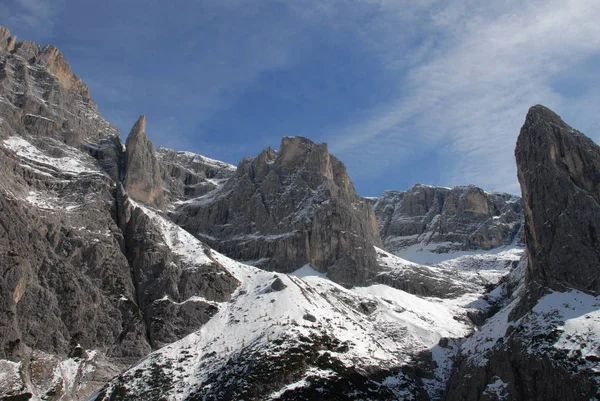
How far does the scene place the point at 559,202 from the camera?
8894 centimetres

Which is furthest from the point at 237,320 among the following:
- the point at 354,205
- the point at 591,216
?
the point at 354,205

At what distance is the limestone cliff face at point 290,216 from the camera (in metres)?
146

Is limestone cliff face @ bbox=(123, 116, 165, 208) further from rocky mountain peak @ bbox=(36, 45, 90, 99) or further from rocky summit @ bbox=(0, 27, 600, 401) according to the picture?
rocky mountain peak @ bbox=(36, 45, 90, 99)

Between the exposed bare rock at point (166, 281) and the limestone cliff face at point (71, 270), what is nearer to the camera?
the limestone cliff face at point (71, 270)

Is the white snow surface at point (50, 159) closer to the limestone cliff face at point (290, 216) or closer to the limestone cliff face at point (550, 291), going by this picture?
the limestone cliff face at point (290, 216)

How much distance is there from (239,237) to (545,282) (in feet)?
299

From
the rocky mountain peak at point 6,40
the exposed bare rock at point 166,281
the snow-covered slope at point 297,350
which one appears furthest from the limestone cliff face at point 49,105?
the snow-covered slope at point 297,350

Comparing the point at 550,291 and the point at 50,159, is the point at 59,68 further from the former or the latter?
the point at 550,291

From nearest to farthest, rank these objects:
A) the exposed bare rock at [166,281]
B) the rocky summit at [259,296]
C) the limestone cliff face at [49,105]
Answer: the rocky summit at [259,296] < the exposed bare rock at [166,281] < the limestone cliff face at [49,105]

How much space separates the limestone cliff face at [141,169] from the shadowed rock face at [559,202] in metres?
99.9

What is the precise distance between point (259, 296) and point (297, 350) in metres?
22.7

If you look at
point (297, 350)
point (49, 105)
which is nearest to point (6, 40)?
point (49, 105)

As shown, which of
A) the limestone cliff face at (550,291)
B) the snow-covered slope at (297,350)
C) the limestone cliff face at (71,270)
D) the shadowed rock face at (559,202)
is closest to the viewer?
the limestone cliff face at (550,291)

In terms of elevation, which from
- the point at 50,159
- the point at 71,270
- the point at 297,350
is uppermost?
the point at 50,159
